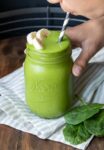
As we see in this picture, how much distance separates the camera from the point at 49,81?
0.73 metres

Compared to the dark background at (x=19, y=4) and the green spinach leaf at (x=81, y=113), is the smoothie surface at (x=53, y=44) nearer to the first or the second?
the green spinach leaf at (x=81, y=113)

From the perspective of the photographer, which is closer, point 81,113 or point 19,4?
point 81,113

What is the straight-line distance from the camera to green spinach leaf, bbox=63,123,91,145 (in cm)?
69

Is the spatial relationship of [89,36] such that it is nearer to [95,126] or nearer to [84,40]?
[84,40]

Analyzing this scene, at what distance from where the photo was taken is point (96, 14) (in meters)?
0.69

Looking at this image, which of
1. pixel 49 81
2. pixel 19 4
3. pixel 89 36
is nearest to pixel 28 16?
pixel 19 4

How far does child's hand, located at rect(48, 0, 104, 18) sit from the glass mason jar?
71mm

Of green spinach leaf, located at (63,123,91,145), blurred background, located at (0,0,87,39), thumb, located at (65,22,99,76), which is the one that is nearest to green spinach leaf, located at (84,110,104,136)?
green spinach leaf, located at (63,123,91,145)

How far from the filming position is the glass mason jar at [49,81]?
0.70 m

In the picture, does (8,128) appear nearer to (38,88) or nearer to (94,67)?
(38,88)

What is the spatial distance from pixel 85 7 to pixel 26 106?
0.85 ft

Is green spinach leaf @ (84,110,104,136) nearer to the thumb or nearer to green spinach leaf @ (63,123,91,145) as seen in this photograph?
green spinach leaf @ (63,123,91,145)

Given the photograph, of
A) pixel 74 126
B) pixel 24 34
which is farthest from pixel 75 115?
pixel 24 34

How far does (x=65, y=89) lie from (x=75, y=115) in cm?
6
